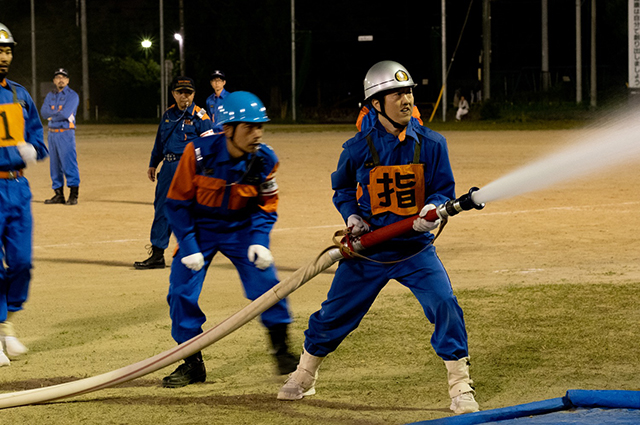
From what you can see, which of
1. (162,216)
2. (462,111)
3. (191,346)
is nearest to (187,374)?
(191,346)

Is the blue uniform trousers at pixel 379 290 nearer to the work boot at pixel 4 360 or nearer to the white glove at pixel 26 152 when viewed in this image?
the work boot at pixel 4 360

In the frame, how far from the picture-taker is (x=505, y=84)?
55656 millimetres

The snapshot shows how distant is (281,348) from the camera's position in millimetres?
6141

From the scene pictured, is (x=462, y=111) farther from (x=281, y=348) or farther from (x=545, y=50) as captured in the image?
(x=281, y=348)

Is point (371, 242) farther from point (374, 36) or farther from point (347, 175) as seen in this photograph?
point (374, 36)

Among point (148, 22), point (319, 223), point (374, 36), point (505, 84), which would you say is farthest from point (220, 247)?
point (148, 22)

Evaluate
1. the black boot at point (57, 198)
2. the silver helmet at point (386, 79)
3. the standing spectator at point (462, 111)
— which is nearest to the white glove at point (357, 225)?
the silver helmet at point (386, 79)

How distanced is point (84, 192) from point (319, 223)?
6.47 meters

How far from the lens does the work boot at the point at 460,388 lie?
5211 mm

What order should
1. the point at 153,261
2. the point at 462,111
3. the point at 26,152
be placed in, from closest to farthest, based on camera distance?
the point at 26,152 → the point at 153,261 → the point at 462,111

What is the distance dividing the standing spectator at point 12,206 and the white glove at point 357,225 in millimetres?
2905

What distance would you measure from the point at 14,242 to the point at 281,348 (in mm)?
2347

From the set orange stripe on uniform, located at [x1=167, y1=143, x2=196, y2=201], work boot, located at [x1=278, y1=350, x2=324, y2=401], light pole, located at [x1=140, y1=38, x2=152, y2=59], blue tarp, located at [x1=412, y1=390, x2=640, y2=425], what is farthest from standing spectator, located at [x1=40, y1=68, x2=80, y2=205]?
light pole, located at [x1=140, y1=38, x2=152, y2=59]

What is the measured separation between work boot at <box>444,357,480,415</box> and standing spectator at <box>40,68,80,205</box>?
12222 mm
